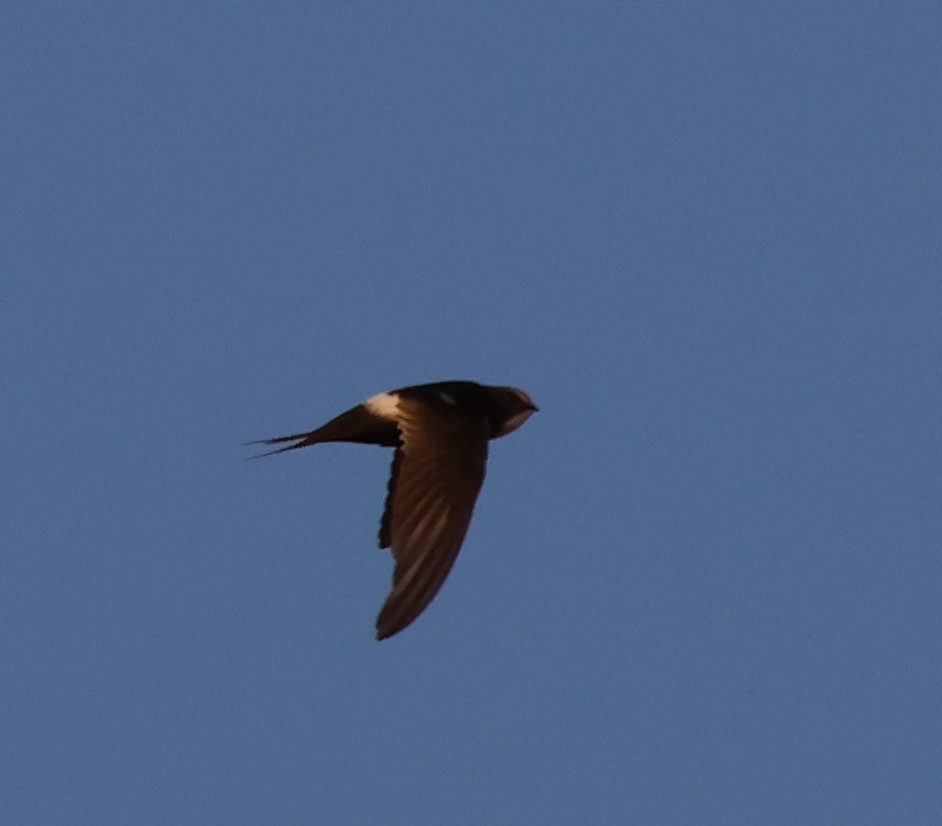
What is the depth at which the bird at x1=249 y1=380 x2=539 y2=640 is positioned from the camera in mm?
5961

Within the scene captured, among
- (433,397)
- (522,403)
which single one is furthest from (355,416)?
(522,403)

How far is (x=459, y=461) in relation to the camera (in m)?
6.50

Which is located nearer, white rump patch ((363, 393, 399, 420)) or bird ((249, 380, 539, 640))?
bird ((249, 380, 539, 640))

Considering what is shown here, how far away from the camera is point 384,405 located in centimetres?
698

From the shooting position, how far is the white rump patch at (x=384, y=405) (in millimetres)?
6926

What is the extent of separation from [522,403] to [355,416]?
0.74 m

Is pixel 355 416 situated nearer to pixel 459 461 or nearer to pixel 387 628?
pixel 459 461

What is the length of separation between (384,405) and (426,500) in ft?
2.60

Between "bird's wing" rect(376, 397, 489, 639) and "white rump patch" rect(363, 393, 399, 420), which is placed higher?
"white rump patch" rect(363, 393, 399, 420)

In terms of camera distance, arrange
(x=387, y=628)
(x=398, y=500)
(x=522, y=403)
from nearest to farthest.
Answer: (x=387, y=628) → (x=398, y=500) → (x=522, y=403)

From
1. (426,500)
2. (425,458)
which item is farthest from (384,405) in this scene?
(426,500)

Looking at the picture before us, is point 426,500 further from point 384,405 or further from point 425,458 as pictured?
point 384,405

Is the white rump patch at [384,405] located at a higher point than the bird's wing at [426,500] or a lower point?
higher

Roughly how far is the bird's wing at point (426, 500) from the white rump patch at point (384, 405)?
0.12 feet
